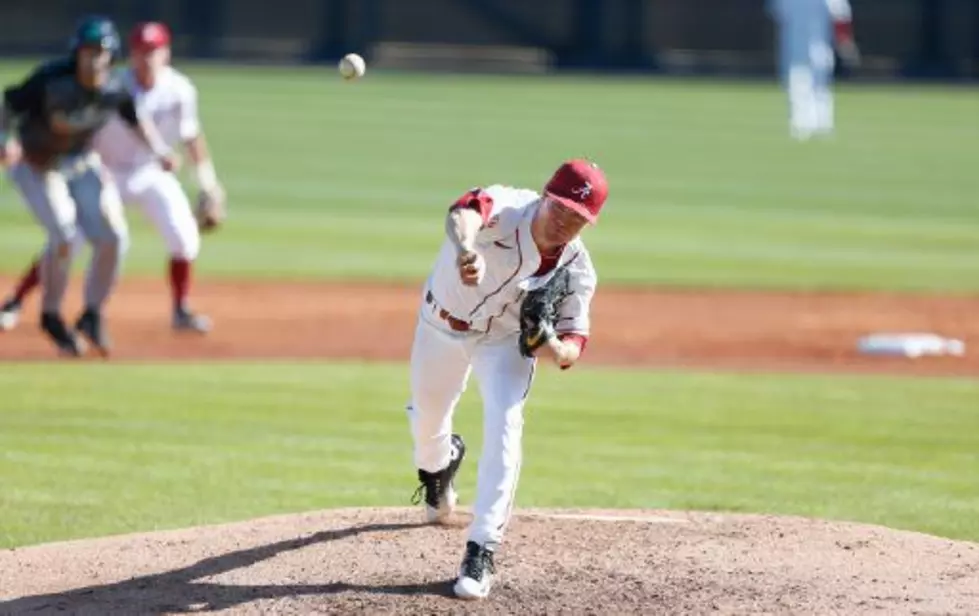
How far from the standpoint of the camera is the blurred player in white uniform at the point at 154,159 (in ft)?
43.1

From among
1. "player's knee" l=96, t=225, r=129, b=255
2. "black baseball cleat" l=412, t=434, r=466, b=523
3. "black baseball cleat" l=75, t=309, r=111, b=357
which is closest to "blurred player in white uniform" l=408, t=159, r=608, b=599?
"black baseball cleat" l=412, t=434, r=466, b=523

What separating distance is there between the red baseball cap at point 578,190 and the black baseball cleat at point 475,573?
116 centimetres

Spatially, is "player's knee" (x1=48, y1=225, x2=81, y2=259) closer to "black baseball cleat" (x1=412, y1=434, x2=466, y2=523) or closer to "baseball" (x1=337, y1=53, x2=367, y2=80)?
"baseball" (x1=337, y1=53, x2=367, y2=80)

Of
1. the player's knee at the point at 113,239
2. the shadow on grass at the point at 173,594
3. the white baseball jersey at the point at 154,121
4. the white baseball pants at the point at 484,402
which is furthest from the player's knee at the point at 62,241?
the shadow on grass at the point at 173,594

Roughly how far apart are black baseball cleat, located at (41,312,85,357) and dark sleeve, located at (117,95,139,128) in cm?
136

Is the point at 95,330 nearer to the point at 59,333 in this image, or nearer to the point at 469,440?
the point at 59,333

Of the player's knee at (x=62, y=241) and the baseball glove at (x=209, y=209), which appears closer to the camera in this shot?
the player's knee at (x=62, y=241)

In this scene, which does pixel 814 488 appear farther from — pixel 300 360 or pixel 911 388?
pixel 300 360

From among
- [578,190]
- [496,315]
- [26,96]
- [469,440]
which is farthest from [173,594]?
[26,96]

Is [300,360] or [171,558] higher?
[171,558]

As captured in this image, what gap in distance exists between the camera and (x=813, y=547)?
7.15m

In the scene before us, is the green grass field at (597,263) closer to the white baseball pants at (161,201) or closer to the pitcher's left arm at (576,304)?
the white baseball pants at (161,201)

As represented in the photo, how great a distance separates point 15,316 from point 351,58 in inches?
267

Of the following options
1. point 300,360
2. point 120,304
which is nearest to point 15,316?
point 120,304
